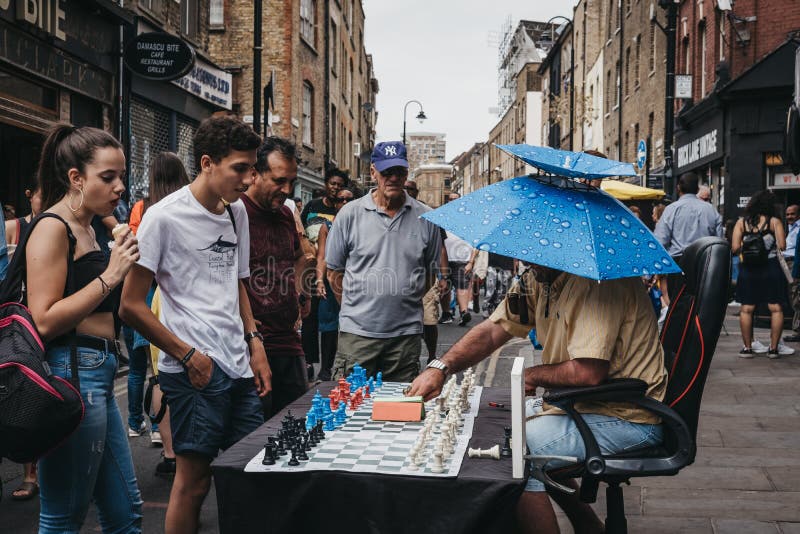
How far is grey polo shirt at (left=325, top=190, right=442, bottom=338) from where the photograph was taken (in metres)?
5.32

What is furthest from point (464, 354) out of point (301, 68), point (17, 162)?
point (301, 68)

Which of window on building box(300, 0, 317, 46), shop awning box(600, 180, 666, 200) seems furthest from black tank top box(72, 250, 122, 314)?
window on building box(300, 0, 317, 46)

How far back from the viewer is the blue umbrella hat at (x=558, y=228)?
3.07 metres

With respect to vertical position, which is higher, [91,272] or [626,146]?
[626,146]

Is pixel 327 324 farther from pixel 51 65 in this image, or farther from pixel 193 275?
pixel 51 65

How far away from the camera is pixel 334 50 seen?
33.9 metres

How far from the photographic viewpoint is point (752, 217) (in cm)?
1078

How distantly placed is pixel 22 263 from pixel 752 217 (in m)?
9.93

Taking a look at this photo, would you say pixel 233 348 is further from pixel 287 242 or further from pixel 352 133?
pixel 352 133

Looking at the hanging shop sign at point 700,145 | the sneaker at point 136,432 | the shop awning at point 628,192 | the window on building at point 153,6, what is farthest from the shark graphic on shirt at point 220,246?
the hanging shop sign at point 700,145

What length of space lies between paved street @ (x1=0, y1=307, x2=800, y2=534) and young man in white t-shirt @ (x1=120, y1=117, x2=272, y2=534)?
128 centimetres

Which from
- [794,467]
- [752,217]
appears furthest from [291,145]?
[752,217]

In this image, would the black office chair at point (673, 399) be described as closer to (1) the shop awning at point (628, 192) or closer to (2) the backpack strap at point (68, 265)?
(2) the backpack strap at point (68, 265)

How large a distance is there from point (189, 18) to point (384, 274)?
1505 cm
